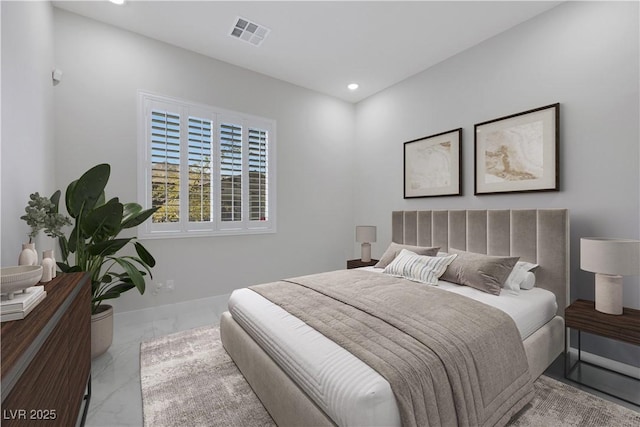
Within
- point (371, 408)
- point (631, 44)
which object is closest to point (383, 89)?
point (631, 44)

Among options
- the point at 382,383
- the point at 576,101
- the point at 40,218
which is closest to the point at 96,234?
the point at 40,218

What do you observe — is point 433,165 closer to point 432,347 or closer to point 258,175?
point 258,175

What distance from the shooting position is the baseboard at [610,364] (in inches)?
87.0

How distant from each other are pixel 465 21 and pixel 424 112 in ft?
3.59

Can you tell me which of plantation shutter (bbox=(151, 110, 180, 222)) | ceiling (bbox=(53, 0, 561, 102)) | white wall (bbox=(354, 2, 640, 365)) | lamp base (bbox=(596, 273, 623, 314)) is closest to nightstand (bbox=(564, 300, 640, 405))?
lamp base (bbox=(596, 273, 623, 314))

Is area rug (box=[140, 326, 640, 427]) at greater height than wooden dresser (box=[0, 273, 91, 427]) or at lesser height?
lesser

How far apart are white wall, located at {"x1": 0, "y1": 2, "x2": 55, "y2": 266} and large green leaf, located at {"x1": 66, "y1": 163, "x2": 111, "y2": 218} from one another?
0.24 metres

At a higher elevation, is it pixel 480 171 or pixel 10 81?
pixel 10 81

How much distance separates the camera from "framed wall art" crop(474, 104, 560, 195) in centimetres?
264

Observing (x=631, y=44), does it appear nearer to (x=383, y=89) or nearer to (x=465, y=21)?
(x=465, y=21)

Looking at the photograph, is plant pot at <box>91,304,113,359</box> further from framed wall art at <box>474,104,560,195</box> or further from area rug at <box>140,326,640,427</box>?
framed wall art at <box>474,104,560,195</box>

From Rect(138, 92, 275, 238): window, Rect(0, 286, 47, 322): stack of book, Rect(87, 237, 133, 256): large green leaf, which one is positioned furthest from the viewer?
Rect(138, 92, 275, 238): window

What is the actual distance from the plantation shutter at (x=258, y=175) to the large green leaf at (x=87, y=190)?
6.38 ft

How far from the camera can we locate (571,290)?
8.36 feet
